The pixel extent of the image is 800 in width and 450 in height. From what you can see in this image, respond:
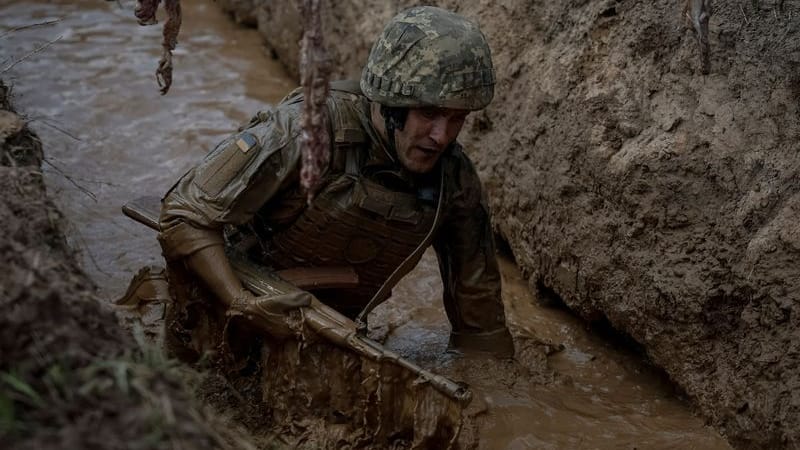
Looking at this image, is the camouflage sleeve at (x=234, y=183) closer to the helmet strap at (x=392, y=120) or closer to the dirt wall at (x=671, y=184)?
the helmet strap at (x=392, y=120)

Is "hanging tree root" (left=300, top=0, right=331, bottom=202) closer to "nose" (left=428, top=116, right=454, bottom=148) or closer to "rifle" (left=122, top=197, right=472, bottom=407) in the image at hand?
"rifle" (left=122, top=197, right=472, bottom=407)

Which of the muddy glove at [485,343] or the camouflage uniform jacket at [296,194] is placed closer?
the camouflage uniform jacket at [296,194]

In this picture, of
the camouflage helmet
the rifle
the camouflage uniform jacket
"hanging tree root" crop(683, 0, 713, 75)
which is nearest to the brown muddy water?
the camouflage uniform jacket

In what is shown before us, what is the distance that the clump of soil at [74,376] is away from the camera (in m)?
2.08

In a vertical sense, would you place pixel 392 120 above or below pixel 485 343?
above

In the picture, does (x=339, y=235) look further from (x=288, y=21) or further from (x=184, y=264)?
(x=288, y=21)

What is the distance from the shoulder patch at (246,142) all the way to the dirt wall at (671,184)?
5.44ft

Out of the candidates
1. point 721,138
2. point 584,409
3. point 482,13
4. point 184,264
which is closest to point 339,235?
A: point 184,264

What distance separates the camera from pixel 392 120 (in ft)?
12.6

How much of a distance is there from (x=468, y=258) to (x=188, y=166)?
2.96m

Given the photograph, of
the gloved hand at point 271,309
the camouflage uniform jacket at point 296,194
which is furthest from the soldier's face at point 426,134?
the gloved hand at point 271,309

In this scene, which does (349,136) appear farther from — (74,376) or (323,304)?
(74,376)

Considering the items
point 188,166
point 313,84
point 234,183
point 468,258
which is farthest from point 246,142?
point 188,166

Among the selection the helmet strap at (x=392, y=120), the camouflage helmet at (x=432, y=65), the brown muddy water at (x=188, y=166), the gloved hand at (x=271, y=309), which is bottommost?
the brown muddy water at (x=188, y=166)
